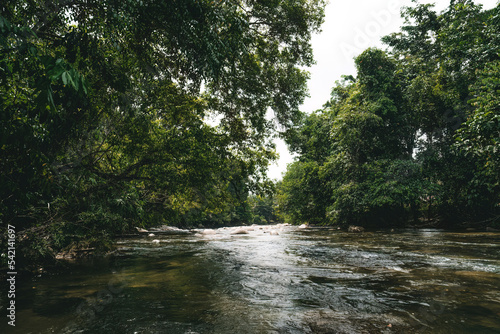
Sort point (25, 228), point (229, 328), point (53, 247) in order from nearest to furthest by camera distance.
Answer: point (229, 328) → point (25, 228) → point (53, 247)

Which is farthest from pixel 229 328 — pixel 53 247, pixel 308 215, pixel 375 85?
pixel 308 215

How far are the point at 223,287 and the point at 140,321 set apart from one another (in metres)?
1.67

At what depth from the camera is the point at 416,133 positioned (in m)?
19.4

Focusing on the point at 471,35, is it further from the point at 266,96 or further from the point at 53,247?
the point at 53,247

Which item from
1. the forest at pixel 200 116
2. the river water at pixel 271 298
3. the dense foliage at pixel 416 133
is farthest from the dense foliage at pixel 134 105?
the dense foliage at pixel 416 133

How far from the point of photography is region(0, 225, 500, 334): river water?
273 centimetres

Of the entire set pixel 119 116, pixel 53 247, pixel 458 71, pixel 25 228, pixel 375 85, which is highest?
pixel 375 85

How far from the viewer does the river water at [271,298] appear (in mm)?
2732

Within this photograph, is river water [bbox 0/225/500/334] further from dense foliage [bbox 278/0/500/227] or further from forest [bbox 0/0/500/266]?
dense foliage [bbox 278/0/500/227]

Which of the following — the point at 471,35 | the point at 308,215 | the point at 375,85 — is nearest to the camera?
the point at 471,35

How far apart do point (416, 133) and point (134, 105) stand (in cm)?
2030

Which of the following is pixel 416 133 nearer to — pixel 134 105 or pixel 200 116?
pixel 200 116

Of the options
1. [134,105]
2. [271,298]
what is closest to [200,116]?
[134,105]

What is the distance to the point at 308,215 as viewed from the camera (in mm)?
27078
